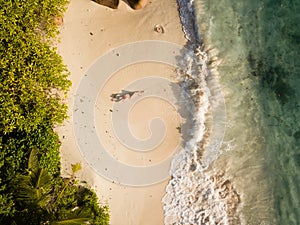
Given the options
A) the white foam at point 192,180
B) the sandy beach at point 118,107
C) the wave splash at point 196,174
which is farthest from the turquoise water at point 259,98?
the sandy beach at point 118,107

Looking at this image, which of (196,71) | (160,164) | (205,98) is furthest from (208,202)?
(196,71)

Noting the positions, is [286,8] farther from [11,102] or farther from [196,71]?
[11,102]

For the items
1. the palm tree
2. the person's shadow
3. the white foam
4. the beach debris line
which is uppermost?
the person's shadow

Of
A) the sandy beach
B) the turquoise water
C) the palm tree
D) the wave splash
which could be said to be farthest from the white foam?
the palm tree

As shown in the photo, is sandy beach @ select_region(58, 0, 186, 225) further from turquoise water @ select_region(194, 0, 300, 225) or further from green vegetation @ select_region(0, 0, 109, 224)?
turquoise water @ select_region(194, 0, 300, 225)

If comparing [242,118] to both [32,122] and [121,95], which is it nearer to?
[121,95]

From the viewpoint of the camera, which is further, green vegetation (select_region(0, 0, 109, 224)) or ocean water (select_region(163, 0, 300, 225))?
ocean water (select_region(163, 0, 300, 225))

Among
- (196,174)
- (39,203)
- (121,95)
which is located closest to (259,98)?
(196,174)
